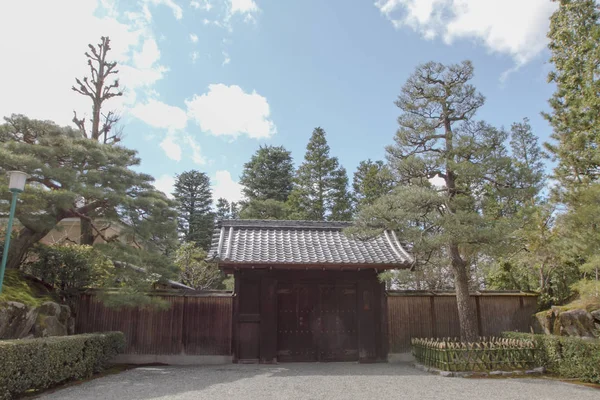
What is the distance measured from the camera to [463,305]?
965 cm

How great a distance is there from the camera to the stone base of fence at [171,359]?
10.7 m

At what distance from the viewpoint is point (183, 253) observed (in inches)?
895

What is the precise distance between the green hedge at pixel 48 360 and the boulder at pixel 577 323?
11111 millimetres

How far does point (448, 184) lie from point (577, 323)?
4468 millimetres

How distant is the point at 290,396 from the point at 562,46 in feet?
40.7

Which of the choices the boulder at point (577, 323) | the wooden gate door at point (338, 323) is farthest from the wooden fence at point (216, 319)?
the boulder at point (577, 323)

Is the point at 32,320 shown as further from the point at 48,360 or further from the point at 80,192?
the point at 80,192

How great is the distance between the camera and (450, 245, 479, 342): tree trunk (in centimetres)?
942

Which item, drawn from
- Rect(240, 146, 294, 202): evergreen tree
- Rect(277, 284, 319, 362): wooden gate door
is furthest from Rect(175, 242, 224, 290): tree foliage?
Rect(277, 284, 319, 362): wooden gate door

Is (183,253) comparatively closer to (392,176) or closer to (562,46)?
(392,176)

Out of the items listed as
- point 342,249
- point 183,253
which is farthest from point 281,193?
point 342,249

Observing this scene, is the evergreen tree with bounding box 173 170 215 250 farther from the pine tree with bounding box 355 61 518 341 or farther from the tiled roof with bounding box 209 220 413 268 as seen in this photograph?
the pine tree with bounding box 355 61 518 341

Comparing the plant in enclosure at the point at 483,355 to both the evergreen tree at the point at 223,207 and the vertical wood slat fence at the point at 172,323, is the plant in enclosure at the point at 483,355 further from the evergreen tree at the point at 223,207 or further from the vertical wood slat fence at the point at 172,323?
the evergreen tree at the point at 223,207

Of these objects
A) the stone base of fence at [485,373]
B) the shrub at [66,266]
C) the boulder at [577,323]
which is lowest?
the stone base of fence at [485,373]
